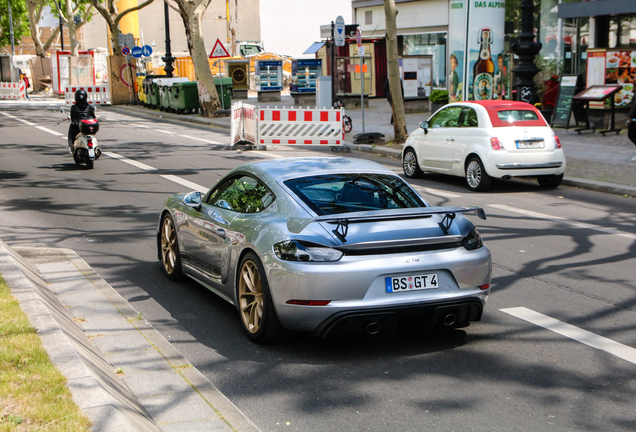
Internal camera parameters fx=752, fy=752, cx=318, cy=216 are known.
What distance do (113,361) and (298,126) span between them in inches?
598

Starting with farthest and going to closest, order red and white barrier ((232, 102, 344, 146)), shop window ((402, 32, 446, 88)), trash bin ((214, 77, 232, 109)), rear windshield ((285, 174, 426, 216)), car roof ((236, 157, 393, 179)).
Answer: shop window ((402, 32, 446, 88)), trash bin ((214, 77, 232, 109)), red and white barrier ((232, 102, 344, 146)), car roof ((236, 157, 393, 179)), rear windshield ((285, 174, 426, 216))

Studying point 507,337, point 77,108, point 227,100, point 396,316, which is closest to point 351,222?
point 396,316

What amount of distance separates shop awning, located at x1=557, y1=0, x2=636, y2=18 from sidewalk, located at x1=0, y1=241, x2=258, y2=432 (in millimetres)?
18492

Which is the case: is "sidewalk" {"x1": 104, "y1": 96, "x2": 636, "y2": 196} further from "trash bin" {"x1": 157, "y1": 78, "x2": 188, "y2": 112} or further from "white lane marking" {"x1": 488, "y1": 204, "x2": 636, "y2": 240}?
"trash bin" {"x1": 157, "y1": 78, "x2": 188, "y2": 112}

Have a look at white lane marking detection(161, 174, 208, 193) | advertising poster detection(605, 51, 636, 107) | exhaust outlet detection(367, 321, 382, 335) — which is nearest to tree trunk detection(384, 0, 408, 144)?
advertising poster detection(605, 51, 636, 107)

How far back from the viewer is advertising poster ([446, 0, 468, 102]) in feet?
79.4

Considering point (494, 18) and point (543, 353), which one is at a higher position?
point (494, 18)

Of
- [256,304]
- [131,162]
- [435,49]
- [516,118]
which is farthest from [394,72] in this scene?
[435,49]

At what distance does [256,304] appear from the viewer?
547 centimetres

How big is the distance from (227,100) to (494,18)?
43.9ft

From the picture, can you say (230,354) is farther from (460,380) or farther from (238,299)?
(460,380)

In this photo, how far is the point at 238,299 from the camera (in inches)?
225

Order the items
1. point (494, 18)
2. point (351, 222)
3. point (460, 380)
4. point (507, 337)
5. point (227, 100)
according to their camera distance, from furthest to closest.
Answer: point (227, 100) → point (494, 18) → point (507, 337) → point (351, 222) → point (460, 380)

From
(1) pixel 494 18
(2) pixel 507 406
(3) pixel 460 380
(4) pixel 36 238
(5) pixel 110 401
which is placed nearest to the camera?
(5) pixel 110 401
